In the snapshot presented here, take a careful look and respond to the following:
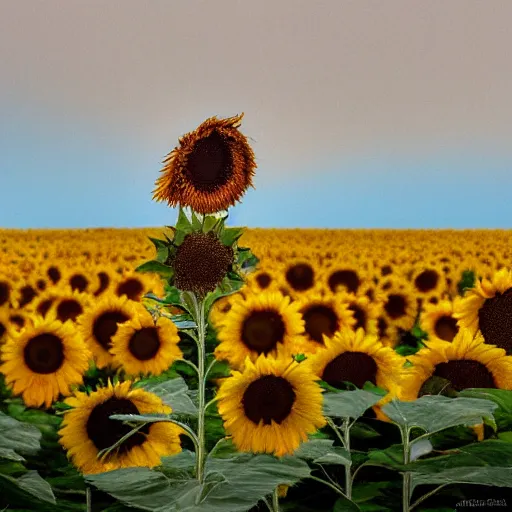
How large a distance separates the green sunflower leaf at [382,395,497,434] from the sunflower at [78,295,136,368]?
2.25m

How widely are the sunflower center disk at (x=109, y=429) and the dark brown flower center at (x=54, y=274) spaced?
5.24 metres

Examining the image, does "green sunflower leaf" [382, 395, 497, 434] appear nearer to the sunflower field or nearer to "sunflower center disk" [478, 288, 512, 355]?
the sunflower field

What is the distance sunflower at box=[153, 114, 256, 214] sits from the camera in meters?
2.10

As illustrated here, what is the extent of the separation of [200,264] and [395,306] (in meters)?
4.72

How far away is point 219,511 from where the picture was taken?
5.61ft

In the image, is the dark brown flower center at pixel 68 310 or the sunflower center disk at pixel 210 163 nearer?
the sunflower center disk at pixel 210 163

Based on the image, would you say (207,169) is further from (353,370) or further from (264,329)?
(264,329)

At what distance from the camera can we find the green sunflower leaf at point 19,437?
2.17 meters

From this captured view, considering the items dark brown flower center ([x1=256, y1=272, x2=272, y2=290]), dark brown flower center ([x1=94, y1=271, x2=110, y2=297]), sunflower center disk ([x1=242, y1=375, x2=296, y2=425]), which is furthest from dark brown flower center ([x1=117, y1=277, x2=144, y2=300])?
sunflower center disk ([x1=242, y1=375, x2=296, y2=425])

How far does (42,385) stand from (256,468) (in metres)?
1.97

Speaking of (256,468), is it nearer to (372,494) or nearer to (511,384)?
(372,494)

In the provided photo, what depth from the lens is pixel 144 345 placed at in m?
3.95

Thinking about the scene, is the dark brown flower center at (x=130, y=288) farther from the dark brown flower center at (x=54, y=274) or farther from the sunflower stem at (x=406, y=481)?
the sunflower stem at (x=406, y=481)

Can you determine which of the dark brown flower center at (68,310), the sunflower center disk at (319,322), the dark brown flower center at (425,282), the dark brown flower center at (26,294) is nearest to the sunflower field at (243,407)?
the sunflower center disk at (319,322)
